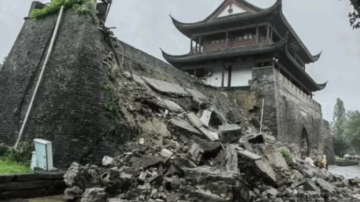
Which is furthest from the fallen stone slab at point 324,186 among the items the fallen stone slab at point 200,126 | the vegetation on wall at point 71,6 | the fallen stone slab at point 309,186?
the vegetation on wall at point 71,6

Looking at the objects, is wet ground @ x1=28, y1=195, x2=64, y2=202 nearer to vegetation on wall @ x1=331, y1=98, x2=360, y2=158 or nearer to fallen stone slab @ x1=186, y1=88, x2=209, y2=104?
fallen stone slab @ x1=186, y1=88, x2=209, y2=104

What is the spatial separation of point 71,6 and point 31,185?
14.6ft

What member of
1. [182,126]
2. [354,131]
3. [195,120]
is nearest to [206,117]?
[195,120]

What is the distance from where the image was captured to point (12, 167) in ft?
17.7

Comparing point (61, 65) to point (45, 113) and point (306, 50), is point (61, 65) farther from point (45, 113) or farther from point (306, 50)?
point (306, 50)

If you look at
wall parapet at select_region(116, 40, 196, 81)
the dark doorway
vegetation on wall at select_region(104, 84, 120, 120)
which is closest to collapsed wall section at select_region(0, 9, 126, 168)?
vegetation on wall at select_region(104, 84, 120, 120)

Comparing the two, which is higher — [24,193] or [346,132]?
[346,132]

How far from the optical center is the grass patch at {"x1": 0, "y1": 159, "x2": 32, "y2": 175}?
5113 millimetres

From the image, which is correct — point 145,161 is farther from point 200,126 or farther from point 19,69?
point 19,69

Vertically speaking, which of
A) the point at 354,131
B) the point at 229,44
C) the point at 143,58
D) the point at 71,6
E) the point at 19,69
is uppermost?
the point at 229,44

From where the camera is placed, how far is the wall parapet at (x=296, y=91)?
1489cm

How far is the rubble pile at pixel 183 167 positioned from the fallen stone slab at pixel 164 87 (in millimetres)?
43

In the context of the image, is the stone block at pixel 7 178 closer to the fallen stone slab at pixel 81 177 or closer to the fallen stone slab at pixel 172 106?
the fallen stone slab at pixel 81 177

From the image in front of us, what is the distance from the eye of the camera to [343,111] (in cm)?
4875
